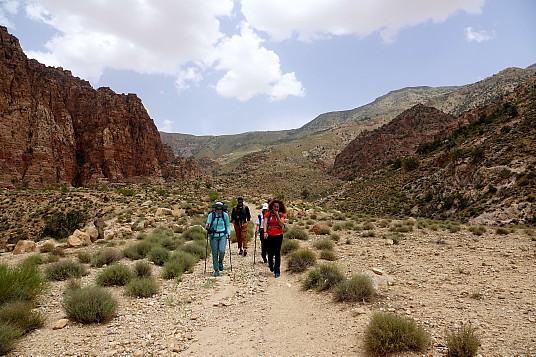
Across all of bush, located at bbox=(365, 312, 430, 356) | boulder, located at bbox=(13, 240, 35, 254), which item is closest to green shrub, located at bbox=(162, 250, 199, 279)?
bush, located at bbox=(365, 312, 430, 356)

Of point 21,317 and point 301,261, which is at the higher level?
point 21,317

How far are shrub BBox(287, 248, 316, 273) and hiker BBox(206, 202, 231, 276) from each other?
2187mm

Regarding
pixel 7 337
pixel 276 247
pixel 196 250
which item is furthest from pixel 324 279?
pixel 196 250

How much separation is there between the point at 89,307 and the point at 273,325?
358 cm

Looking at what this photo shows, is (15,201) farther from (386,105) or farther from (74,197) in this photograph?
(386,105)

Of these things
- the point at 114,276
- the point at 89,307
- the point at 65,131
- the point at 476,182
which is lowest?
the point at 114,276

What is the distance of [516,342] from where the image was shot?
3.72 metres

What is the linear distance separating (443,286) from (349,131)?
13249 centimetres

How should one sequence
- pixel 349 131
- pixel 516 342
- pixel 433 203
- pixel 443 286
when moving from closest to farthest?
pixel 516 342 → pixel 443 286 → pixel 433 203 → pixel 349 131

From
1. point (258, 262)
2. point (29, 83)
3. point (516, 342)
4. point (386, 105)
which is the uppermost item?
point (386, 105)

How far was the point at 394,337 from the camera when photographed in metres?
3.89

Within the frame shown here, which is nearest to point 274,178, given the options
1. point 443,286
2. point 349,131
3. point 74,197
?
point 74,197

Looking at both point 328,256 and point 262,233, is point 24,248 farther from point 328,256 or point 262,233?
point 328,256

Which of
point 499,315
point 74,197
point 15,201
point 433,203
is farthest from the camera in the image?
point 74,197
